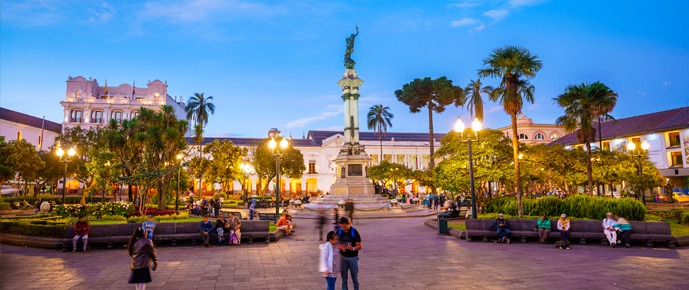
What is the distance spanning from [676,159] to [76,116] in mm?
84171

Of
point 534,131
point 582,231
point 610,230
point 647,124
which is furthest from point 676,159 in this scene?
point 610,230

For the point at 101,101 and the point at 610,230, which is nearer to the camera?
the point at 610,230

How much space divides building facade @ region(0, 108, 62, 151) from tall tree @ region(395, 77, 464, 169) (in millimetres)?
46292

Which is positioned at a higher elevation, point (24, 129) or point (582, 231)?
point (24, 129)

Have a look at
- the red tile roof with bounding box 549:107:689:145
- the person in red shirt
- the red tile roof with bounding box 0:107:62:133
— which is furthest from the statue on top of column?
the red tile roof with bounding box 0:107:62:133

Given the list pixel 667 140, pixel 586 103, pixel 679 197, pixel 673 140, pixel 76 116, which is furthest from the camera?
pixel 76 116

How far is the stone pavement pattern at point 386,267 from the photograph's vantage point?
298 inches

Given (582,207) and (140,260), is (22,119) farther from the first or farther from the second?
(582,207)

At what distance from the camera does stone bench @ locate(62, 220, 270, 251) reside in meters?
12.1

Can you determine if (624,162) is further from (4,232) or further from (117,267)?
(4,232)

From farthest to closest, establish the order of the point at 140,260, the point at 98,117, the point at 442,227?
1. the point at 98,117
2. the point at 442,227
3. the point at 140,260

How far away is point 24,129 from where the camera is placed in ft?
187

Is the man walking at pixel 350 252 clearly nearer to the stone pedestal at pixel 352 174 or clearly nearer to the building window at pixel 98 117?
the stone pedestal at pixel 352 174

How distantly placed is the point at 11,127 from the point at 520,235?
67558mm
